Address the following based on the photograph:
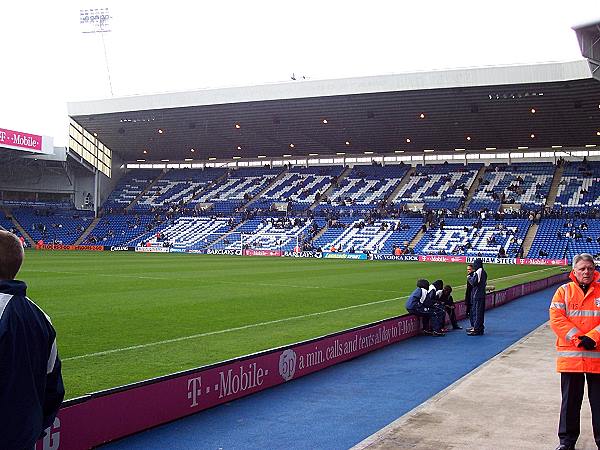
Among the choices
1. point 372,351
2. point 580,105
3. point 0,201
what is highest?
point 580,105

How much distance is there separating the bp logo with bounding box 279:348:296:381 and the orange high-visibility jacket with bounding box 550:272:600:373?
4324 millimetres

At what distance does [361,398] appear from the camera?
29.2 ft

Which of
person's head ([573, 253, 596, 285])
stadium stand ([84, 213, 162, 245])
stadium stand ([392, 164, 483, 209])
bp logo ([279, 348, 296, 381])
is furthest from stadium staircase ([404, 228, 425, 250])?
person's head ([573, 253, 596, 285])

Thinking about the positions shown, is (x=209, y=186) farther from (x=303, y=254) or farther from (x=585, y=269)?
(x=585, y=269)

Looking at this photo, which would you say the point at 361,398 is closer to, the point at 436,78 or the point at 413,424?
the point at 413,424

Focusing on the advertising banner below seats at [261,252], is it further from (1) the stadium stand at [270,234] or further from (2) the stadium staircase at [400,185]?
(2) the stadium staircase at [400,185]

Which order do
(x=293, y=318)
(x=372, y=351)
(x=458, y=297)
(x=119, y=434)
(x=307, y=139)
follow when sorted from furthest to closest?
(x=307, y=139) < (x=458, y=297) < (x=293, y=318) < (x=372, y=351) < (x=119, y=434)

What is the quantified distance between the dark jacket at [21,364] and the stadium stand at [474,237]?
1891 inches

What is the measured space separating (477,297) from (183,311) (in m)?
7.29

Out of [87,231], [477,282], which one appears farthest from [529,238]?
[87,231]

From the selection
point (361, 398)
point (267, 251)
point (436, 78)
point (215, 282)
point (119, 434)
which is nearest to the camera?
point (119, 434)

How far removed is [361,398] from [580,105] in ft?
146

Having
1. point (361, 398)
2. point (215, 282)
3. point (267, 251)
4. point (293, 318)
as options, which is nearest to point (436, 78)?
point (267, 251)

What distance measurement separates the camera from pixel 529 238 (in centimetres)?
5147
